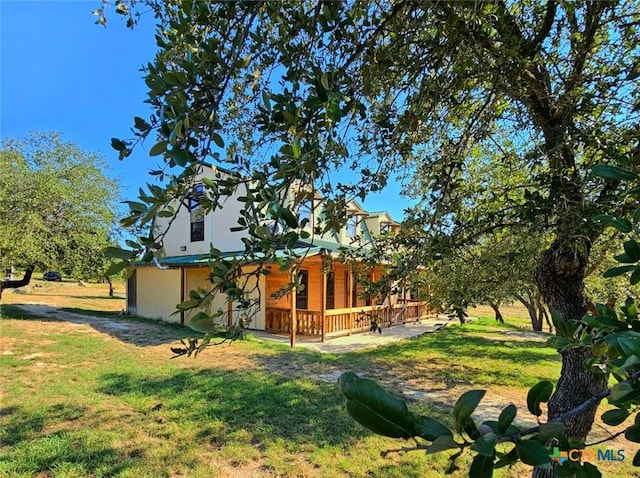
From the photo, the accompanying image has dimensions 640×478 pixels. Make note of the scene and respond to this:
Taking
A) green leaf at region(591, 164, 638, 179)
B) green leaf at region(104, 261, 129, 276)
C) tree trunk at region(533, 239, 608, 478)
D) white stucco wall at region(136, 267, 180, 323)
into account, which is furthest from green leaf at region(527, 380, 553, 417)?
white stucco wall at region(136, 267, 180, 323)

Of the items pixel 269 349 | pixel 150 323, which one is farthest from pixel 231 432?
pixel 150 323

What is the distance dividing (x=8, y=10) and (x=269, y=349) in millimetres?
7921

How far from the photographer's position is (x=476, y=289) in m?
3.14

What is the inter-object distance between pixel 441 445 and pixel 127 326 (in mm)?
14007

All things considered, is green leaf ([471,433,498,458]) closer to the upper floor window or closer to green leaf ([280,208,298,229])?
green leaf ([280,208,298,229])

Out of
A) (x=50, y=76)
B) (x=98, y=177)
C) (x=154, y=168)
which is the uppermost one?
(x=98, y=177)

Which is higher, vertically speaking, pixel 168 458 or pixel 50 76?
pixel 50 76

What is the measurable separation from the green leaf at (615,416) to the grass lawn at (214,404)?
1.74 feet

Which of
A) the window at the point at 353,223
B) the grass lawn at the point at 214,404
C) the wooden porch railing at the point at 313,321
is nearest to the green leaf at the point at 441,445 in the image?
the grass lawn at the point at 214,404

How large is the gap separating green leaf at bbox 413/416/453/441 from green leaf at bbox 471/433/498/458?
0.04 metres

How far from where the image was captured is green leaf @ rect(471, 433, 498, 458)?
21.3 inches

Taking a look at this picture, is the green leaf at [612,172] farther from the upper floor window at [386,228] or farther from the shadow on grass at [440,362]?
the shadow on grass at [440,362]

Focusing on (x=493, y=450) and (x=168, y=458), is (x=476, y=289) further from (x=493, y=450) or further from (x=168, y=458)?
(x=168, y=458)

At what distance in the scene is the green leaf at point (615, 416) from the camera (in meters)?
0.85
